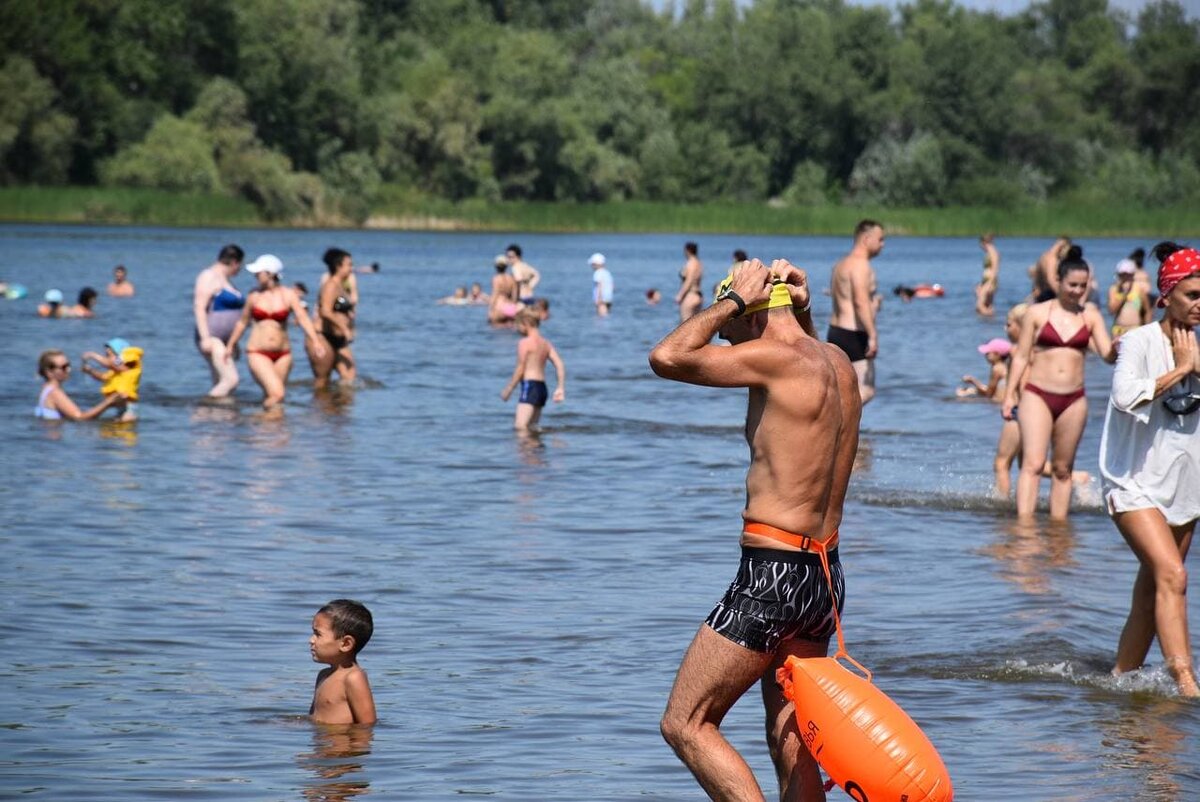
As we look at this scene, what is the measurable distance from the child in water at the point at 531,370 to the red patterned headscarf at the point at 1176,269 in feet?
27.9

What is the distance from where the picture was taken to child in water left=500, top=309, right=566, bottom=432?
1578 cm

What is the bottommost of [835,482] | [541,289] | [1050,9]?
[541,289]

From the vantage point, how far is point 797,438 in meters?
5.27

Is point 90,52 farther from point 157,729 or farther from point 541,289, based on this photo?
point 157,729

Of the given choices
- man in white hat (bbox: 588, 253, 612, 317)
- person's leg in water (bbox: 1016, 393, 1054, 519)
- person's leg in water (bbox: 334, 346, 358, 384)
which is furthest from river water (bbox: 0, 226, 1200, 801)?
man in white hat (bbox: 588, 253, 612, 317)

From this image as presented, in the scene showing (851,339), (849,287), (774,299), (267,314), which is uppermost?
(774,299)

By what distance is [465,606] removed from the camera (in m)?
9.66

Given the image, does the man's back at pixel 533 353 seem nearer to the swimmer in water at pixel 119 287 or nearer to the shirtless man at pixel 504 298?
the shirtless man at pixel 504 298

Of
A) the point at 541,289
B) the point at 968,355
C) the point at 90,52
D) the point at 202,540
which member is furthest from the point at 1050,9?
the point at 202,540

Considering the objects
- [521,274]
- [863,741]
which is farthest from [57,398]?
[521,274]

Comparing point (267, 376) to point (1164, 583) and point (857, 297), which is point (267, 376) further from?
point (1164, 583)

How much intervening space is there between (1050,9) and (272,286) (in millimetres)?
132105

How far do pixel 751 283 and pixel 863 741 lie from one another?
1.32m

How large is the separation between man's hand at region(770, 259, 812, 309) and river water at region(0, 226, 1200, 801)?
210cm
